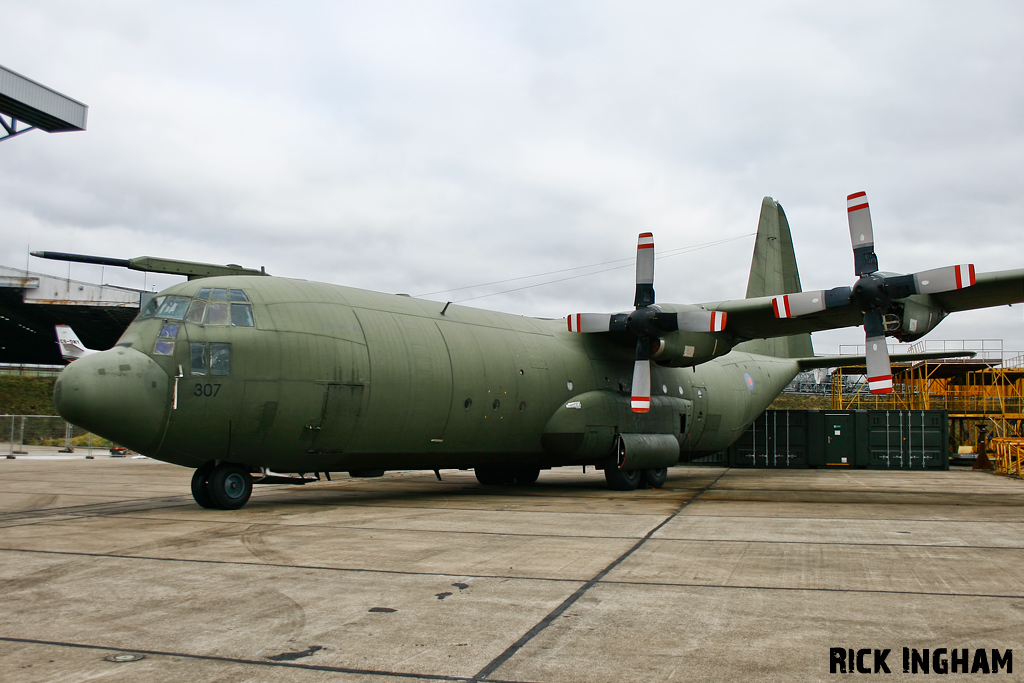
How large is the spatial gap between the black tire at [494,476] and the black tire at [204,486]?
796 centimetres

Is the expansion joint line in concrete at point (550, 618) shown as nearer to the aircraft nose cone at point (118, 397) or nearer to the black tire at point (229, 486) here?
the black tire at point (229, 486)

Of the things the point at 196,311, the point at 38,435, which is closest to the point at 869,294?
the point at 196,311

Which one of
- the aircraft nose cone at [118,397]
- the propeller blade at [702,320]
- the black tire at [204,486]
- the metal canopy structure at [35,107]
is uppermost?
the metal canopy structure at [35,107]

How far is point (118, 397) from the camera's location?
1154 cm

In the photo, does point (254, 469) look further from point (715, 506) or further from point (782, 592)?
point (782, 592)

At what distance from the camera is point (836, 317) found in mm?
17359

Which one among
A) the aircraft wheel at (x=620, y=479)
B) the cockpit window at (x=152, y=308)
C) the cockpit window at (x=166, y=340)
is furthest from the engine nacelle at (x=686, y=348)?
the cockpit window at (x=152, y=308)

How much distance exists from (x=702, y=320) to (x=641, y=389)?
205cm

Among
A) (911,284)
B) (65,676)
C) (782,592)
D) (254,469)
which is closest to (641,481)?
(911,284)

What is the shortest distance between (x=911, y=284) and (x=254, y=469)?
13.0m

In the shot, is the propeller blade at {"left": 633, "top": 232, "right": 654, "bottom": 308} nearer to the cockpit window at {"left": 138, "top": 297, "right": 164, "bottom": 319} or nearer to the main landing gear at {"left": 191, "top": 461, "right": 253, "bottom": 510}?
the main landing gear at {"left": 191, "top": 461, "right": 253, "bottom": 510}

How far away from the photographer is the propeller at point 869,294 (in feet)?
49.8

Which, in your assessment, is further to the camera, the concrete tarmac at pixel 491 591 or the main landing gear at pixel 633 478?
the main landing gear at pixel 633 478

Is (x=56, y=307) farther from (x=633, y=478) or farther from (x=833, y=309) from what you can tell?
(x=833, y=309)
